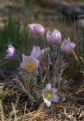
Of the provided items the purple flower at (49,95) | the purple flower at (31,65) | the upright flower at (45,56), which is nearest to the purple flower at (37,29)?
the upright flower at (45,56)

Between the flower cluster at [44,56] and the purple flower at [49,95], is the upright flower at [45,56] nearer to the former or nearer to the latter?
the flower cluster at [44,56]

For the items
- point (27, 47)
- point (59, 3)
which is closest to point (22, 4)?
point (59, 3)

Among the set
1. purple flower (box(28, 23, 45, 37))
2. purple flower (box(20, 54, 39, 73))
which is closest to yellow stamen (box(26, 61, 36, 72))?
purple flower (box(20, 54, 39, 73))

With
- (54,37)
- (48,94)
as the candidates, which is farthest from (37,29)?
(48,94)

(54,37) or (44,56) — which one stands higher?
(54,37)

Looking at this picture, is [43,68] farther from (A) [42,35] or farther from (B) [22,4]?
(B) [22,4]

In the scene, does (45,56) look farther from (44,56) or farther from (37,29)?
(37,29)

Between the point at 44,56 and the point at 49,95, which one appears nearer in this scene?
the point at 49,95

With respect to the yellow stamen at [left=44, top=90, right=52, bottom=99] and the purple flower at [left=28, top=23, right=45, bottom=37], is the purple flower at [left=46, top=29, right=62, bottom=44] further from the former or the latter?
the yellow stamen at [left=44, top=90, right=52, bottom=99]
